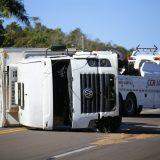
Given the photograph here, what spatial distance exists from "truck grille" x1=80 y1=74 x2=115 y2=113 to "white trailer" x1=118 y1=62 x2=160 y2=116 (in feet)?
22.7

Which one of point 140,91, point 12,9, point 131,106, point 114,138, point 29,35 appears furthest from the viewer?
point 29,35

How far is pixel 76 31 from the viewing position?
80.4m

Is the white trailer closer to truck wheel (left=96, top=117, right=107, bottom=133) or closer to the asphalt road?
truck wheel (left=96, top=117, right=107, bottom=133)

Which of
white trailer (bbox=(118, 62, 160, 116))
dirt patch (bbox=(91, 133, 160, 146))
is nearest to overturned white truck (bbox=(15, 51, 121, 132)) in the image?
dirt patch (bbox=(91, 133, 160, 146))

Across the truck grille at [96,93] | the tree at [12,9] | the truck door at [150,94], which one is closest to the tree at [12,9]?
the tree at [12,9]

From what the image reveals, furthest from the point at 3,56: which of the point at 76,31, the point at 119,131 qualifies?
the point at 76,31

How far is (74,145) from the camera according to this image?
13.0m

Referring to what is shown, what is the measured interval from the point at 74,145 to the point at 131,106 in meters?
11.3

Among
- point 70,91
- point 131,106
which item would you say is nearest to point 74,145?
point 70,91

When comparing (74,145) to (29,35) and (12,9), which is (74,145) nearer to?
(12,9)

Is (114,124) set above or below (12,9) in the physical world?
below

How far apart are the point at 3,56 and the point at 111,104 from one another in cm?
395

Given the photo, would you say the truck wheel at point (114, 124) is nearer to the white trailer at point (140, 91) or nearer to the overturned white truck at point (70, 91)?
the overturned white truck at point (70, 91)

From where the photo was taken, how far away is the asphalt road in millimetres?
11422
